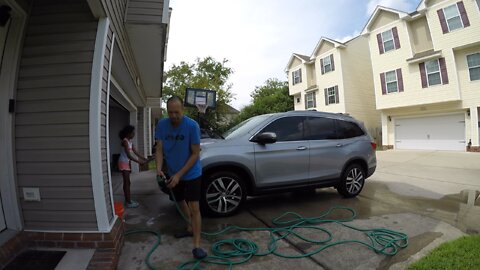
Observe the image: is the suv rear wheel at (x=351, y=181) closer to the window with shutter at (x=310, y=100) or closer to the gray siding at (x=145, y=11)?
the gray siding at (x=145, y=11)

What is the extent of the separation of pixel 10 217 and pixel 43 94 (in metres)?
1.27

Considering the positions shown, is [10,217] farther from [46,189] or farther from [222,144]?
[222,144]

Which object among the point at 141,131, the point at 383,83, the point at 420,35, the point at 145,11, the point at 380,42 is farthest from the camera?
the point at 380,42

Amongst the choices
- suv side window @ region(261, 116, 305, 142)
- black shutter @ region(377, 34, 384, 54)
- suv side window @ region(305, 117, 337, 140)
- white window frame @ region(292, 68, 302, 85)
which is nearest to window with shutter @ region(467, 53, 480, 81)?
black shutter @ region(377, 34, 384, 54)

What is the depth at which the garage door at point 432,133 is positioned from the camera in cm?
1477

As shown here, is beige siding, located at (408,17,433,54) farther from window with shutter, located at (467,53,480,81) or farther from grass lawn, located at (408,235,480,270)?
grass lawn, located at (408,235,480,270)

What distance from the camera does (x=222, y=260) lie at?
2809mm

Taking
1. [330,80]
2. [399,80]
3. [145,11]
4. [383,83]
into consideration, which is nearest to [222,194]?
[145,11]

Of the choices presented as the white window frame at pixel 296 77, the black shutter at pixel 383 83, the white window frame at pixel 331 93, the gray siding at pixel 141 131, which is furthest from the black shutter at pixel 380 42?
the gray siding at pixel 141 131

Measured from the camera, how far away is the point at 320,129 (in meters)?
4.99

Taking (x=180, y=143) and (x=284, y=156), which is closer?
(x=180, y=143)

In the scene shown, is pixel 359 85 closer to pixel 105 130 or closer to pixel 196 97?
pixel 196 97

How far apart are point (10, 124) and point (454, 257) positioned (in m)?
4.70

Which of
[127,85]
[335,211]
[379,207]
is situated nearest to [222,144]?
[335,211]
